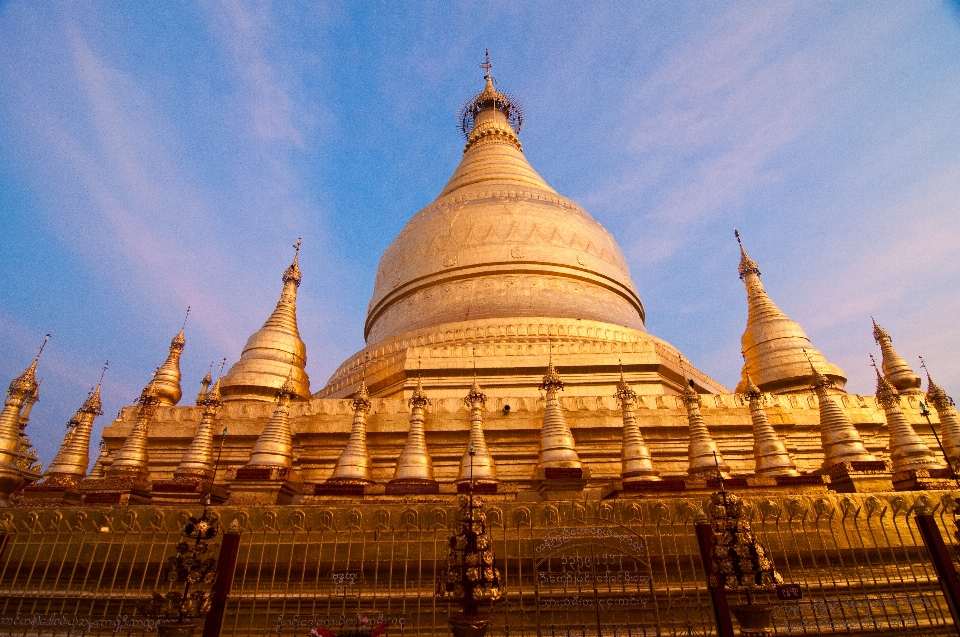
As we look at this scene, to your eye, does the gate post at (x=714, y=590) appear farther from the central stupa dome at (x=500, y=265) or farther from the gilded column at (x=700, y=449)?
the central stupa dome at (x=500, y=265)

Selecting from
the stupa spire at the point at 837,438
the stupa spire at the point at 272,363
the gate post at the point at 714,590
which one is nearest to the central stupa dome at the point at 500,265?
the stupa spire at the point at 272,363

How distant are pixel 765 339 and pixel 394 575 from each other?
15.5 meters

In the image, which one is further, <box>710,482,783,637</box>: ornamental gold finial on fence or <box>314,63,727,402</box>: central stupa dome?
<box>314,63,727,402</box>: central stupa dome

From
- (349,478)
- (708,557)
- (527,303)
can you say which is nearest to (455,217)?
(527,303)

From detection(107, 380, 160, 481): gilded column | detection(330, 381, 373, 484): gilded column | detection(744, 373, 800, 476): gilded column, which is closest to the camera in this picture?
detection(330, 381, 373, 484): gilded column

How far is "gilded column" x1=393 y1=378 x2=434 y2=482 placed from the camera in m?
10.4

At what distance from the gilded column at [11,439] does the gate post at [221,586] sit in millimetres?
9642

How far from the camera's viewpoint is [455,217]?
850 inches

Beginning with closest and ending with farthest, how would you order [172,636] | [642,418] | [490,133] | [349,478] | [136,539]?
1. [172,636]
2. [136,539]
3. [349,478]
4. [642,418]
5. [490,133]

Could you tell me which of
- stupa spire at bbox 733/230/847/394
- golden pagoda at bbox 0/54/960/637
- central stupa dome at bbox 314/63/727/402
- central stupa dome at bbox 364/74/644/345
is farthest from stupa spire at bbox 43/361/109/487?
stupa spire at bbox 733/230/847/394

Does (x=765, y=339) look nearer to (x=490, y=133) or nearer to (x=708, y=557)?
(x=708, y=557)

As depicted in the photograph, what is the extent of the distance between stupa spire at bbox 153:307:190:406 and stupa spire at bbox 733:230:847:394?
17.9 meters

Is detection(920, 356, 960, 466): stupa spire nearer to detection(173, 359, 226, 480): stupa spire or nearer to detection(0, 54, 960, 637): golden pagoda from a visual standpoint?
detection(0, 54, 960, 637): golden pagoda

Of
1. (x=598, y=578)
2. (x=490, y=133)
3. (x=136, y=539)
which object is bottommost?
(x=598, y=578)
